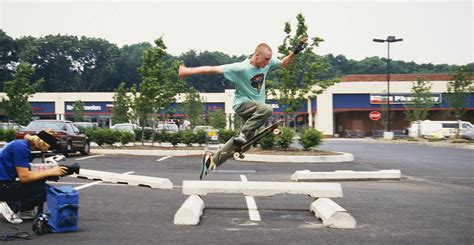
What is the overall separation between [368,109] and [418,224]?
184ft

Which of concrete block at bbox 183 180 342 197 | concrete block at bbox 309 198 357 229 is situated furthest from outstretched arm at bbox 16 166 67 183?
concrete block at bbox 309 198 357 229

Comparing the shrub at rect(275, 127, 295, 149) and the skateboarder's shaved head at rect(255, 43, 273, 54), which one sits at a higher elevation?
the skateboarder's shaved head at rect(255, 43, 273, 54)

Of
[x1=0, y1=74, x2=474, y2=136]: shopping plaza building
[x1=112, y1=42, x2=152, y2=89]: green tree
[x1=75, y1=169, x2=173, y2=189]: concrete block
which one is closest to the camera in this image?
[x1=75, y1=169, x2=173, y2=189]: concrete block

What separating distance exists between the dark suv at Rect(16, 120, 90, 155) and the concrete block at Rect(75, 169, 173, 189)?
10173mm

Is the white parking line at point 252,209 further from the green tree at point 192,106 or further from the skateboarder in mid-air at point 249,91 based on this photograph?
the green tree at point 192,106

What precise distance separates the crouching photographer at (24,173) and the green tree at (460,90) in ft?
147

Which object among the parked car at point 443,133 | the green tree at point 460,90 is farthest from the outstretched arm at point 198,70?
the parked car at point 443,133

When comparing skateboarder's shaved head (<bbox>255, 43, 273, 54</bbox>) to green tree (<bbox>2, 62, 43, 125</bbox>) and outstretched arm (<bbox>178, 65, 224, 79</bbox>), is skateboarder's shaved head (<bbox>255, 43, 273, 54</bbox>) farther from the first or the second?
green tree (<bbox>2, 62, 43, 125</bbox>)

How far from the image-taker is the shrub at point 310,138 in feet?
79.3

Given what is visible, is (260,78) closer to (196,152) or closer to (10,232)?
(10,232)

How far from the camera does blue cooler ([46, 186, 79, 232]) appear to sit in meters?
6.63

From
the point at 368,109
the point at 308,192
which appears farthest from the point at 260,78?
the point at 368,109

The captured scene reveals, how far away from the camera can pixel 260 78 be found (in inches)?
332

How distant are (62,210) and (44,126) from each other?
17357 mm
